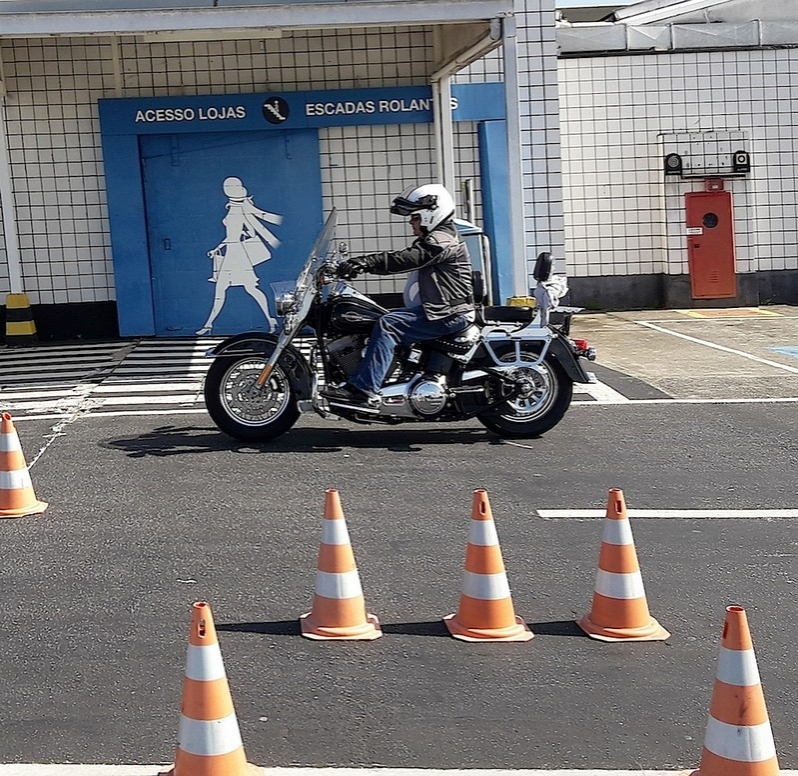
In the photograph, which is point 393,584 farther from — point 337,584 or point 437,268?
point 437,268

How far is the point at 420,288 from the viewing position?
852cm

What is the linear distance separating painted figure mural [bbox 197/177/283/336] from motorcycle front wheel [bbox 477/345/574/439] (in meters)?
7.29

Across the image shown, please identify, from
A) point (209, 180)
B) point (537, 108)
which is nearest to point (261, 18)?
point (537, 108)

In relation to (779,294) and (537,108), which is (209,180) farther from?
(779,294)

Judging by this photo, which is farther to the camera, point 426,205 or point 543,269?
point 543,269

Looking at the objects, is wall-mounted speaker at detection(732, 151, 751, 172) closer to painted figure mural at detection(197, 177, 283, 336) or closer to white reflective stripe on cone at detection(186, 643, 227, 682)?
painted figure mural at detection(197, 177, 283, 336)

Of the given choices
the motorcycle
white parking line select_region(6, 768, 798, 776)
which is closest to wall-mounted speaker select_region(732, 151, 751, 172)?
the motorcycle

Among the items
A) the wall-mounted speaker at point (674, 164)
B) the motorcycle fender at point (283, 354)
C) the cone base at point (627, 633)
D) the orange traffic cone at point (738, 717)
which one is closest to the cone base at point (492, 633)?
the cone base at point (627, 633)

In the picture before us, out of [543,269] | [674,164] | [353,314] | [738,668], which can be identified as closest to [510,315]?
[543,269]

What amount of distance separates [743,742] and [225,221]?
42.5 feet

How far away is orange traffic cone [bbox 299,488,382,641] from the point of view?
4.91 m

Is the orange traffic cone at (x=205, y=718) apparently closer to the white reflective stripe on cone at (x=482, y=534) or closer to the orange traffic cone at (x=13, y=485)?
the white reflective stripe on cone at (x=482, y=534)

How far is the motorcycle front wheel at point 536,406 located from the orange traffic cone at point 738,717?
5.31 metres

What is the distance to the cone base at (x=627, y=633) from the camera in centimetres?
486
